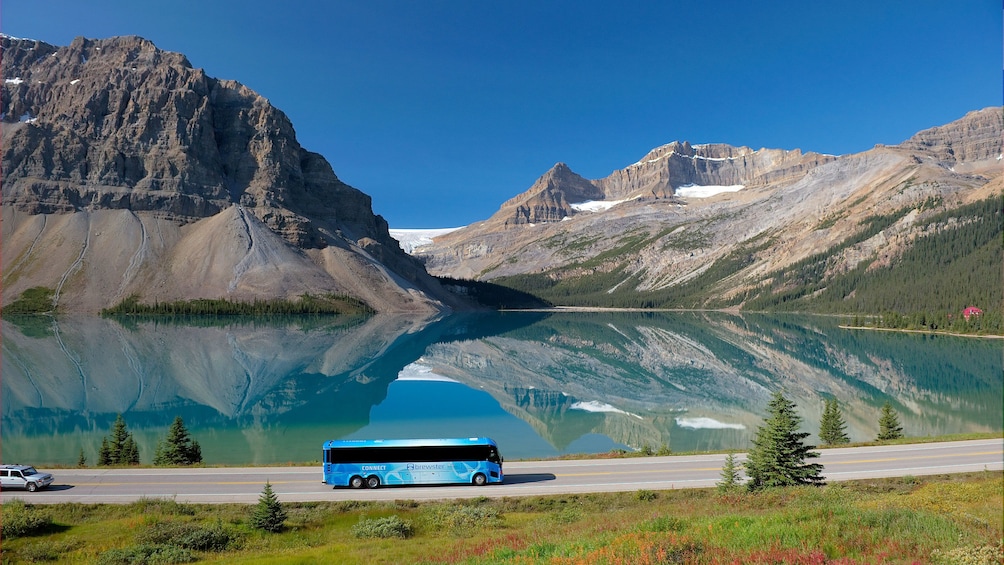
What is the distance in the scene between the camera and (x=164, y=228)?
182 metres

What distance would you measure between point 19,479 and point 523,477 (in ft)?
76.1

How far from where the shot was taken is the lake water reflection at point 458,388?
4212cm

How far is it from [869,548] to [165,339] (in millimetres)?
110245

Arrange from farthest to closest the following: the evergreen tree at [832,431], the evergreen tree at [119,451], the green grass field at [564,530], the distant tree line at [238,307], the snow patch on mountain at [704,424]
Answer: the distant tree line at [238,307] → the snow patch on mountain at [704,424] → the evergreen tree at [832,431] → the evergreen tree at [119,451] → the green grass field at [564,530]

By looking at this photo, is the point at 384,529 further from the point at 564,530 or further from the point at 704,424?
the point at 704,424

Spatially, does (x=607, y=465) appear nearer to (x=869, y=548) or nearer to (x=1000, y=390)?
(x=869, y=548)

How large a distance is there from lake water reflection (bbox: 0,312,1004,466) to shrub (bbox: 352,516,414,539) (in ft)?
51.6

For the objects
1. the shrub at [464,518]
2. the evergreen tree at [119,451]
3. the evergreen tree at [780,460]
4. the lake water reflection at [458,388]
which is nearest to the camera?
the shrub at [464,518]

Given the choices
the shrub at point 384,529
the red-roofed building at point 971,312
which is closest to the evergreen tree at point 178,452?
the shrub at point 384,529

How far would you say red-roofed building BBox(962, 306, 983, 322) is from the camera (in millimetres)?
115150

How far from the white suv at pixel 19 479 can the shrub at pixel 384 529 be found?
54.8ft

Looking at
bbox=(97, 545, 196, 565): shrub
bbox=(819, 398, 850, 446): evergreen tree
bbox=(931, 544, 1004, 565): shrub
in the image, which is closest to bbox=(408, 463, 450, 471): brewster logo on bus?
bbox=(97, 545, 196, 565): shrub

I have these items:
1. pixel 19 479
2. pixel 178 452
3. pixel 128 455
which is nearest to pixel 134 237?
pixel 128 455

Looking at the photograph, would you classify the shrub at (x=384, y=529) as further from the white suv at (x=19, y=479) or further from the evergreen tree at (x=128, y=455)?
the evergreen tree at (x=128, y=455)
